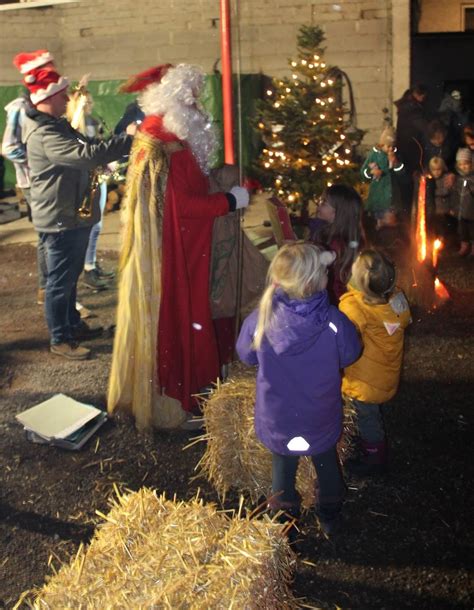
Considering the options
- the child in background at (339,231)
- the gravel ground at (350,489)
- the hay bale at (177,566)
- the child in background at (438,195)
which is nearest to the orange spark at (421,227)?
the child in background at (438,195)

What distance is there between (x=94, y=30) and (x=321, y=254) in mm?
13073

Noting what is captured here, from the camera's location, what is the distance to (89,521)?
3.72 m

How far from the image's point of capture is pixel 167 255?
420 centimetres

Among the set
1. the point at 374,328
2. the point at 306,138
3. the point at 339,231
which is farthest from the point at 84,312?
the point at 306,138

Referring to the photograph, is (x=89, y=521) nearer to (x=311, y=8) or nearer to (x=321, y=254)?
(x=321, y=254)

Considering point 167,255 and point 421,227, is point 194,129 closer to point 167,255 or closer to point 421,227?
point 167,255

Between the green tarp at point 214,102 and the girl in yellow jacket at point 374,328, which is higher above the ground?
the green tarp at point 214,102

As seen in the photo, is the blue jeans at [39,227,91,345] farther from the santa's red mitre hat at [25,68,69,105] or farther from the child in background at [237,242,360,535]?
the child in background at [237,242,360,535]

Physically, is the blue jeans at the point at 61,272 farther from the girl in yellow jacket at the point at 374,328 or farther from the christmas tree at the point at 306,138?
the christmas tree at the point at 306,138

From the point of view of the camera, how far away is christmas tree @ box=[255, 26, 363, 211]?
951 centimetres

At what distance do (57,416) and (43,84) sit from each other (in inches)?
106

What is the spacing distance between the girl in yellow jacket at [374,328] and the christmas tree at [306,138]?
19.7 feet

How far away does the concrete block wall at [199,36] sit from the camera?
1266 centimetres

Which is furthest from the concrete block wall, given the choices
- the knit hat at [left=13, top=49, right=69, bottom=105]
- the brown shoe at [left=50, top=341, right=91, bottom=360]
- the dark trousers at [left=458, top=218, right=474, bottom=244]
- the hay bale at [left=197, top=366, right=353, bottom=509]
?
the hay bale at [left=197, top=366, right=353, bottom=509]
